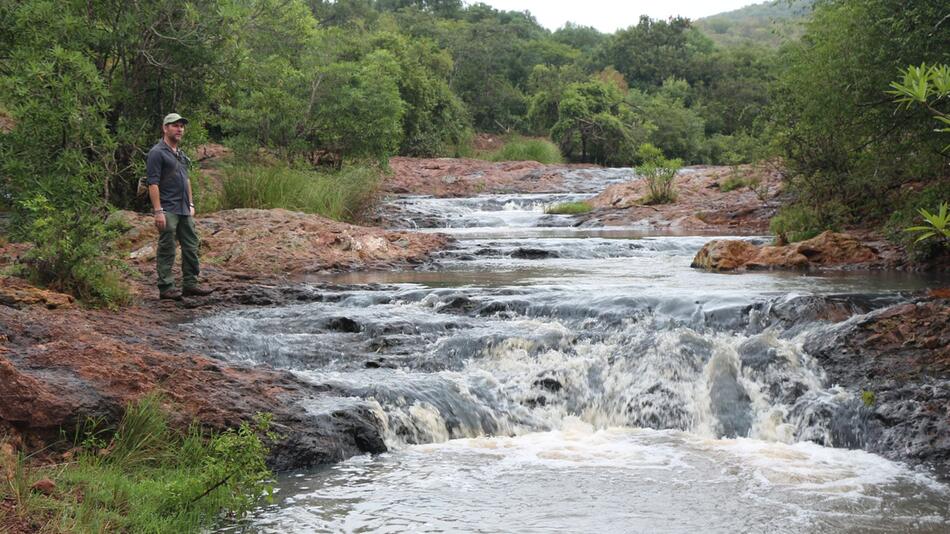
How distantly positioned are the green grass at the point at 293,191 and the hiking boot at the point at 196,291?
5747 millimetres

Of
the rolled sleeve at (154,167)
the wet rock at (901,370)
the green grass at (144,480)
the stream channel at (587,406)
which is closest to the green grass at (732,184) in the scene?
the stream channel at (587,406)

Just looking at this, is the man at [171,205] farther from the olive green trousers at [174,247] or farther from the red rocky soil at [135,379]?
the red rocky soil at [135,379]

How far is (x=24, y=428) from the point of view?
183 inches

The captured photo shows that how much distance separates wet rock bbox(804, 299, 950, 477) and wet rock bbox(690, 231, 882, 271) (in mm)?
4875

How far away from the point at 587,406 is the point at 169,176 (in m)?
4.67

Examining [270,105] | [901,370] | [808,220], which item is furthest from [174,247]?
[270,105]

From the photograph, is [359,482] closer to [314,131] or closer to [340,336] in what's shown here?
[340,336]

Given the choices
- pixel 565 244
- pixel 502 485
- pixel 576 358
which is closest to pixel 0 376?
pixel 502 485

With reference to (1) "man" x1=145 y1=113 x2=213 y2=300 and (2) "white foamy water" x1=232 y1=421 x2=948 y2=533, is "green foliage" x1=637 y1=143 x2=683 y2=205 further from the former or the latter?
(2) "white foamy water" x1=232 y1=421 x2=948 y2=533

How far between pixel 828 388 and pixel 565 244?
29.1ft

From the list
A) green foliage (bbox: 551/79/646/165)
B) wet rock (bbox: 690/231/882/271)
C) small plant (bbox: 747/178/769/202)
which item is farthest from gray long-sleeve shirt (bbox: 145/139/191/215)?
green foliage (bbox: 551/79/646/165)

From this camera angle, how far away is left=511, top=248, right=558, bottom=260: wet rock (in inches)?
576

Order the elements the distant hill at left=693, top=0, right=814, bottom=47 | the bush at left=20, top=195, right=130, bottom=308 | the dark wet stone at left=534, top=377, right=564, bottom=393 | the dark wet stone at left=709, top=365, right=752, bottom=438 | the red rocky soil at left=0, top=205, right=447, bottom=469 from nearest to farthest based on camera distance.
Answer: the red rocky soil at left=0, top=205, right=447, bottom=469 → the dark wet stone at left=709, top=365, right=752, bottom=438 → the dark wet stone at left=534, top=377, right=564, bottom=393 → the bush at left=20, top=195, right=130, bottom=308 → the distant hill at left=693, top=0, right=814, bottom=47

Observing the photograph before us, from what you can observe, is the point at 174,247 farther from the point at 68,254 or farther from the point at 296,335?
the point at 296,335
